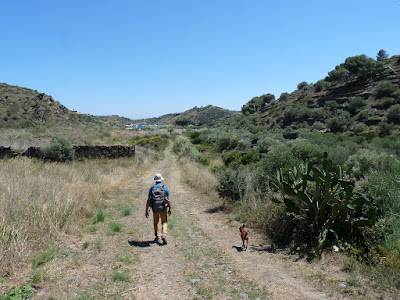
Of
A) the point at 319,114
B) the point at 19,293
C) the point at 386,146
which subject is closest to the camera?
the point at 19,293

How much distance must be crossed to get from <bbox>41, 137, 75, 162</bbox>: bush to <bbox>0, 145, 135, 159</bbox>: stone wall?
526 mm

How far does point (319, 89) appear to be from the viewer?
188 ft

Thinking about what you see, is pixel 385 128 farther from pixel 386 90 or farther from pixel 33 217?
pixel 33 217

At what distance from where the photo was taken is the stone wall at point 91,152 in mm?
15078

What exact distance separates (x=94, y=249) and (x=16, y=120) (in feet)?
152

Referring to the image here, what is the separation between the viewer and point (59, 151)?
50.3 feet

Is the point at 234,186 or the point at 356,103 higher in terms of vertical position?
the point at 356,103

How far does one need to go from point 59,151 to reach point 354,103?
1579 inches

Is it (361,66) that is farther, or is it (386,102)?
(361,66)

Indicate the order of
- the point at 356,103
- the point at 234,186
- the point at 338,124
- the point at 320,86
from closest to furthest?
1. the point at 234,186
2. the point at 338,124
3. the point at 356,103
4. the point at 320,86

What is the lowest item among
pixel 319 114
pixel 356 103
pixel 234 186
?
pixel 234 186

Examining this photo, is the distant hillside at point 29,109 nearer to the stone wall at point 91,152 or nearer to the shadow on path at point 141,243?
the stone wall at point 91,152

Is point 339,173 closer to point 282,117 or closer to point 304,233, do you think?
point 304,233

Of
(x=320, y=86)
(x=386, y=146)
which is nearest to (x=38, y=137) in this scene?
(x=386, y=146)
